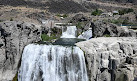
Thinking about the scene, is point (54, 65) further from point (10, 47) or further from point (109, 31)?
point (109, 31)

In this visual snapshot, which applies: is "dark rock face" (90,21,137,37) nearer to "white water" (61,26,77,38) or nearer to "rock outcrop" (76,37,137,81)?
"rock outcrop" (76,37,137,81)

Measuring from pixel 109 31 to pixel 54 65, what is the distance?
11.0 metres

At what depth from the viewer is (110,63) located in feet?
57.1

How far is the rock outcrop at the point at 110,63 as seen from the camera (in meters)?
17.3

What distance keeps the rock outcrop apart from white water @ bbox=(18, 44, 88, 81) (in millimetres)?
852

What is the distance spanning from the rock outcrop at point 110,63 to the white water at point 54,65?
85cm

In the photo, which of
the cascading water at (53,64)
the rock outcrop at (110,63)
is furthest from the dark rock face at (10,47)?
the rock outcrop at (110,63)

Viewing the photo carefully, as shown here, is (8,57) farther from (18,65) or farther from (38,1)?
(38,1)

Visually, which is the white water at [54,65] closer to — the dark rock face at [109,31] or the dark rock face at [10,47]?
the dark rock face at [10,47]

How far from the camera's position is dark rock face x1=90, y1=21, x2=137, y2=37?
24672 millimetres

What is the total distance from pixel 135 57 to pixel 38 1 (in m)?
68.7

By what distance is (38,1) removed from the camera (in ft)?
263

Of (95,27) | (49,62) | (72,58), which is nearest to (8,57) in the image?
(49,62)

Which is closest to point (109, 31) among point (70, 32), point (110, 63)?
point (110, 63)
